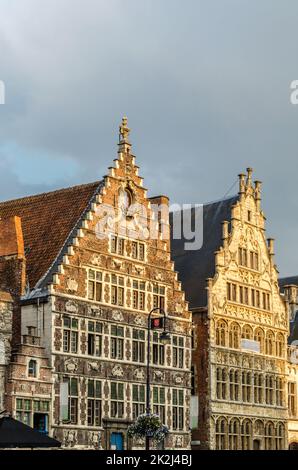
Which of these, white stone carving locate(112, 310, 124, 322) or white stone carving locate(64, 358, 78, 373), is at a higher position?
white stone carving locate(112, 310, 124, 322)

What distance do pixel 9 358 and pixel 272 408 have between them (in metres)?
23.1

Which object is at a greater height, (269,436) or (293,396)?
(293,396)

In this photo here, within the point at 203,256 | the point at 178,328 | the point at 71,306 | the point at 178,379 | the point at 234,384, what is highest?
the point at 203,256

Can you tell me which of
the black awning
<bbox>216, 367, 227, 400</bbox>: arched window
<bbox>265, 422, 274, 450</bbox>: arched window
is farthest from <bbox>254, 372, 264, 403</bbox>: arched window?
the black awning

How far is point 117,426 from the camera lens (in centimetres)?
5031

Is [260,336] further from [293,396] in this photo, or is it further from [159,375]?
[159,375]

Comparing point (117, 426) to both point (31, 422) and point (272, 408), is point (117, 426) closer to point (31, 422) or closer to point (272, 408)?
point (31, 422)

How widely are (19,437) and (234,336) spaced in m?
25.0

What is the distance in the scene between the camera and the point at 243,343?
61.1m

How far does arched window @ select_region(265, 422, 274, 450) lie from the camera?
204ft

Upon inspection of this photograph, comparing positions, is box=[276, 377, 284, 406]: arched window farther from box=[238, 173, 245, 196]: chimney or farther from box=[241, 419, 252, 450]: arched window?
box=[238, 173, 245, 196]: chimney

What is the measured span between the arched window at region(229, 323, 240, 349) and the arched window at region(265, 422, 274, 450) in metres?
6.01

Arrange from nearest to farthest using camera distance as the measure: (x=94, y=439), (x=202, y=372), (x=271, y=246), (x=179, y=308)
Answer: (x=94, y=439) < (x=179, y=308) < (x=202, y=372) < (x=271, y=246)

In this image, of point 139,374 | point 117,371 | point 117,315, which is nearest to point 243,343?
point 139,374
